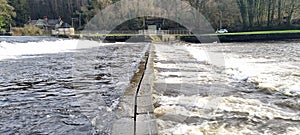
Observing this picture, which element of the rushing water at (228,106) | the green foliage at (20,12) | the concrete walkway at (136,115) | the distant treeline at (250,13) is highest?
the green foliage at (20,12)

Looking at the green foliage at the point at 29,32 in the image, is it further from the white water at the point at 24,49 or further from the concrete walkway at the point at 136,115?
the concrete walkway at the point at 136,115

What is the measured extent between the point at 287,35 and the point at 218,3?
16.3 metres

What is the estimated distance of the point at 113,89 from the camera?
5172mm

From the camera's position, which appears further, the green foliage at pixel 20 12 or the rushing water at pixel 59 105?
the green foliage at pixel 20 12

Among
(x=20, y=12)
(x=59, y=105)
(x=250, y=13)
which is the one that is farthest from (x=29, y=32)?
(x=59, y=105)

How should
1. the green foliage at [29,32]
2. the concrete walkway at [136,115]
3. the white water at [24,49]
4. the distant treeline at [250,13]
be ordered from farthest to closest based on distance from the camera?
the green foliage at [29,32]
the distant treeline at [250,13]
the white water at [24,49]
the concrete walkway at [136,115]

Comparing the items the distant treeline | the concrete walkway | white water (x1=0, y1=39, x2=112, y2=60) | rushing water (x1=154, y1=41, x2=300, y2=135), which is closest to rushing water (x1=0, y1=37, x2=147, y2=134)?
the concrete walkway

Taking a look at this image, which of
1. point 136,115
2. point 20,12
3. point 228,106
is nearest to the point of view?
point 136,115

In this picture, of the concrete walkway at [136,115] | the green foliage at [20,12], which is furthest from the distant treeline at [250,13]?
the green foliage at [20,12]

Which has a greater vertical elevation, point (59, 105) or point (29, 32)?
point (29, 32)

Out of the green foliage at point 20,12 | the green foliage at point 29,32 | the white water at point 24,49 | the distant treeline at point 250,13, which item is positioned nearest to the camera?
the white water at point 24,49

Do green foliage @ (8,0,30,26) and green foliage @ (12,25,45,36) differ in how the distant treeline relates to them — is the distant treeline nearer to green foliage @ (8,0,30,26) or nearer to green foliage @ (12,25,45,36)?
green foliage @ (12,25,45,36)

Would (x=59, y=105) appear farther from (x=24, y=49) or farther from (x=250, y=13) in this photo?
(x=250, y=13)

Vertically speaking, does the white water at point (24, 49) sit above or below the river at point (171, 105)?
above
